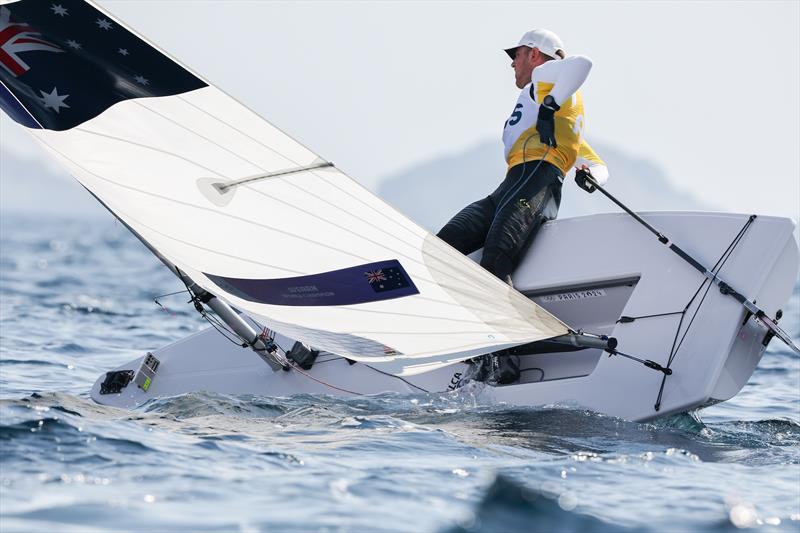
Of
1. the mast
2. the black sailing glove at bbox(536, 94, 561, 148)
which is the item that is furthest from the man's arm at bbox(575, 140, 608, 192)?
the mast

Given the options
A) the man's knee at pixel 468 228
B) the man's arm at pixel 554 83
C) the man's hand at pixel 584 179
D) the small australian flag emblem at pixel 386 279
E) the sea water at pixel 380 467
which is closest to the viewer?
the sea water at pixel 380 467

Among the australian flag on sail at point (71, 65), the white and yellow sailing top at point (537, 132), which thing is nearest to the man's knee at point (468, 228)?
the white and yellow sailing top at point (537, 132)

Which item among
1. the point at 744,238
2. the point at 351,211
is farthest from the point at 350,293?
the point at 744,238

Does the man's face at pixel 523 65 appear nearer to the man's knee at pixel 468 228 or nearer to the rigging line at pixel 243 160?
the man's knee at pixel 468 228

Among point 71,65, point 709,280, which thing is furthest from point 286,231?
point 709,280

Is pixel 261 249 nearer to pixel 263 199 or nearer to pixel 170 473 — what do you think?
pixel 263 199

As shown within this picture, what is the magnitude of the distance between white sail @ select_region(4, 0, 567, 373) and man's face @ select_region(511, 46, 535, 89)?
1.42 metres

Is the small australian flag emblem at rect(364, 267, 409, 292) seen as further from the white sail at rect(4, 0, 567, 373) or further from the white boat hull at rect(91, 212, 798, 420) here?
the white boat hull at rect(91, 212, 798, 420)

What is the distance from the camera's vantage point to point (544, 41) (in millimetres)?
5609

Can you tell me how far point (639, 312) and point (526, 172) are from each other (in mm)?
974

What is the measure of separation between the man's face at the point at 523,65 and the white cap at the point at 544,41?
0.13 ft

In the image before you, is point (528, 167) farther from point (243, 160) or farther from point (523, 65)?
point (243, 160)

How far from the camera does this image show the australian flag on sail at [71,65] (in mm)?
4641

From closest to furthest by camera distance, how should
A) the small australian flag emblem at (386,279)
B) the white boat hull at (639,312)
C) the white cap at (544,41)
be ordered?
the small australian flag emblem at (386,279), the white boat hull at (639,312), the white cap at (544,41)
